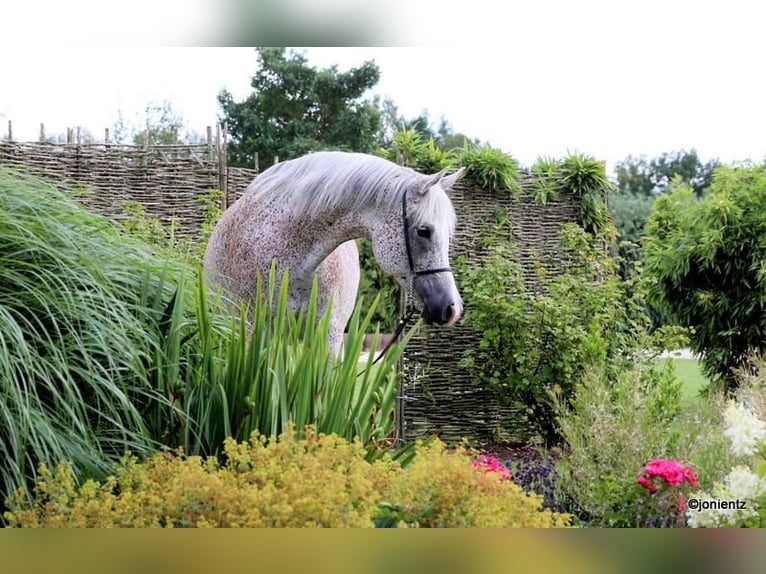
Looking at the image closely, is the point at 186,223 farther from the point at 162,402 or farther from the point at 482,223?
the point at 162,402

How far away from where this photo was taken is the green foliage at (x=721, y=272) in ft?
21.0

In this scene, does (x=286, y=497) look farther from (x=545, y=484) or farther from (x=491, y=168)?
(x=491, y=168)

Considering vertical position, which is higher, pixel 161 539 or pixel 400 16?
pixel 400 16

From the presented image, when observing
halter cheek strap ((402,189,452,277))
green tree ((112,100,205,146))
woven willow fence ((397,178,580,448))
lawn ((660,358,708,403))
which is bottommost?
lawn ((660,358,708,403))

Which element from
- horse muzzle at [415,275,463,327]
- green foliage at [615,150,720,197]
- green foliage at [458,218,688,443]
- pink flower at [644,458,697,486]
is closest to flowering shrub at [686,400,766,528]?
pink flower at [644,458,697,486]

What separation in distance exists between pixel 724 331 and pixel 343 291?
3.73 meters

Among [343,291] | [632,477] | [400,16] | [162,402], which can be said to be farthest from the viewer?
[343,291]

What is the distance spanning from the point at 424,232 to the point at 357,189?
35 centimetres

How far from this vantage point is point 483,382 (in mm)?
6312

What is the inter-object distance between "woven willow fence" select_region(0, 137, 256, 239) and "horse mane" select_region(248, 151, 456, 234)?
2.33 m

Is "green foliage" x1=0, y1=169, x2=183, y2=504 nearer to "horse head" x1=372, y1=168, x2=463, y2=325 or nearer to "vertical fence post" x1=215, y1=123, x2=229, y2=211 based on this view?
"horse head" x1=372, y1=168, x2=463, y2=325

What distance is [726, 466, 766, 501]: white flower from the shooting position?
2783 millimetres

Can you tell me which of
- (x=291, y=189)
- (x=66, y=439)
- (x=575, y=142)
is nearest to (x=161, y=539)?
(x=66, y=439)

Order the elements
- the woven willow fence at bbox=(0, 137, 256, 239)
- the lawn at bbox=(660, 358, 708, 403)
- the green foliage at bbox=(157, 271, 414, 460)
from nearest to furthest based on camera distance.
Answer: the green foliage at bbox=(157, 271, 414, 460) < the woven willow fence at bbox=(0, 137, 256, 239) < the lawn at bbox=(660, 358, 708, 403)
